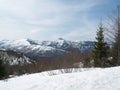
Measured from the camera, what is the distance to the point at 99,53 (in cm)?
2823

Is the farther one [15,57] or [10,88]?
[15,57]

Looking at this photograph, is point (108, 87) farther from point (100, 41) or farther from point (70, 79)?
point (100, 41)

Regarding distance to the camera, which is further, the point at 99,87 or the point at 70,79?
the point at 70,79

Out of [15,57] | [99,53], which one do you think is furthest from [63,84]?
[15,57]

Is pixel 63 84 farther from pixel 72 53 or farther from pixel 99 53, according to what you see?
pixel 99 53

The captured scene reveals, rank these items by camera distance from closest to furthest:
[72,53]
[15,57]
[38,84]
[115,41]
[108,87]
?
[108,87] → [38,84] → [72,53] → [115,41] → [15,57]

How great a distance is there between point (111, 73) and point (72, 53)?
718 cm

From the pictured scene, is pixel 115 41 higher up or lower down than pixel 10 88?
higher up

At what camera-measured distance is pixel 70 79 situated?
866cm

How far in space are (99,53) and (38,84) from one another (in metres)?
20.2

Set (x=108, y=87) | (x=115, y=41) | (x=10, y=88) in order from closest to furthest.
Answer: (x=108, y=87) → (x=10, y=88) → (x=115, y=41)

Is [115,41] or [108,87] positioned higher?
[115,41]

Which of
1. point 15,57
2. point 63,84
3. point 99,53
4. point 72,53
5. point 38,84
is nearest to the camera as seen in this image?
point 63,84


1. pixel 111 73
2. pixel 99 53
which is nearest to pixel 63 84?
pixel 111 73
